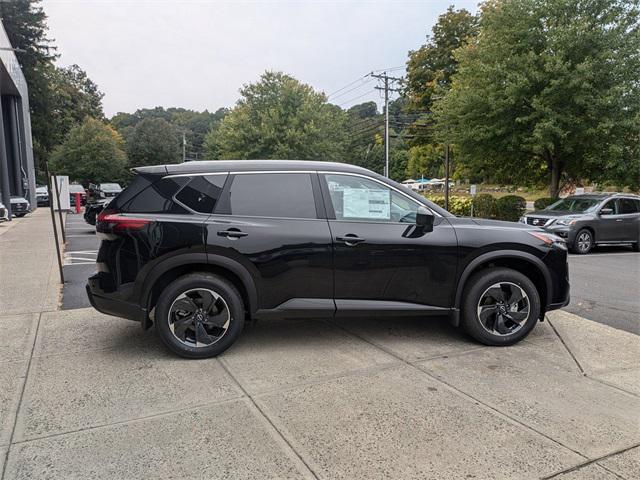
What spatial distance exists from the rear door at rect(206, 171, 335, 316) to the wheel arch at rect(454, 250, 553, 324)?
1.25m

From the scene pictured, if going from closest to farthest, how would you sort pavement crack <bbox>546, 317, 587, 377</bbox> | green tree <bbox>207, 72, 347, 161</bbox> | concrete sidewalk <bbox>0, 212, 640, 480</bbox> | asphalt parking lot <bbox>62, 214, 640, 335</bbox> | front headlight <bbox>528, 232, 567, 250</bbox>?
concrete sidewalk <bbox>0, 212, 640, 480</bbox> → pavement crack <bbox>546, 317, 587, 377</bbox> → front headlight <bbox>528, 232, 567, 250</bbox> → asphalt parking lot <bbox>62, 214, 640, 335</bbox> → green tree <bbox>207, 72, 347, 161</bbox>

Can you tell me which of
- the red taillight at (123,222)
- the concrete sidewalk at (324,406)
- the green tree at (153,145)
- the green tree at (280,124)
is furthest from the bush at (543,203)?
the green tree at (153,145)

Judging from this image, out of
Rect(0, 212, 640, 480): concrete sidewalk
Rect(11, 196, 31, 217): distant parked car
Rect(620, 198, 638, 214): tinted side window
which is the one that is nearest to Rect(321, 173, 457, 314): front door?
Rect(0, 212, 640, 480): concrete sidewalk

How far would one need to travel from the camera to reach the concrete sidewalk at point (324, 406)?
2.67m

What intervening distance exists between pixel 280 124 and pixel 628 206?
27.9 m

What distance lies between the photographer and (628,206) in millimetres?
12945

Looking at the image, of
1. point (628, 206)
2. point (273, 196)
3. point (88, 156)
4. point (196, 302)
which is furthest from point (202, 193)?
point (88, 156)

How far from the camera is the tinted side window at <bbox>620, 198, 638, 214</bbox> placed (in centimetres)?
1284

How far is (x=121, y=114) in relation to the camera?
101m

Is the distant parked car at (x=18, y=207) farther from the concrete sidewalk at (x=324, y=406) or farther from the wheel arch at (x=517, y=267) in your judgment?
the wheel arch at (x=517, y=267)

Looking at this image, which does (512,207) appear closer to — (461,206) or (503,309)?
(461,206)

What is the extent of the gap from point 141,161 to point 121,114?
45774 millimetres

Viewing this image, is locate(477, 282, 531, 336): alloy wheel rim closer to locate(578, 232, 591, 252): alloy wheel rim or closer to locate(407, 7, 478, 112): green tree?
locate(578, 232, 591, 252): alloy wheel rim

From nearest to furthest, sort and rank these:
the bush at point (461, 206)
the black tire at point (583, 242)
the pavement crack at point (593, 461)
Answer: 1. the pavement crack at point (593, 461)
2. the black tire at point (583, 242)
3. the bush at point (461, 206)
